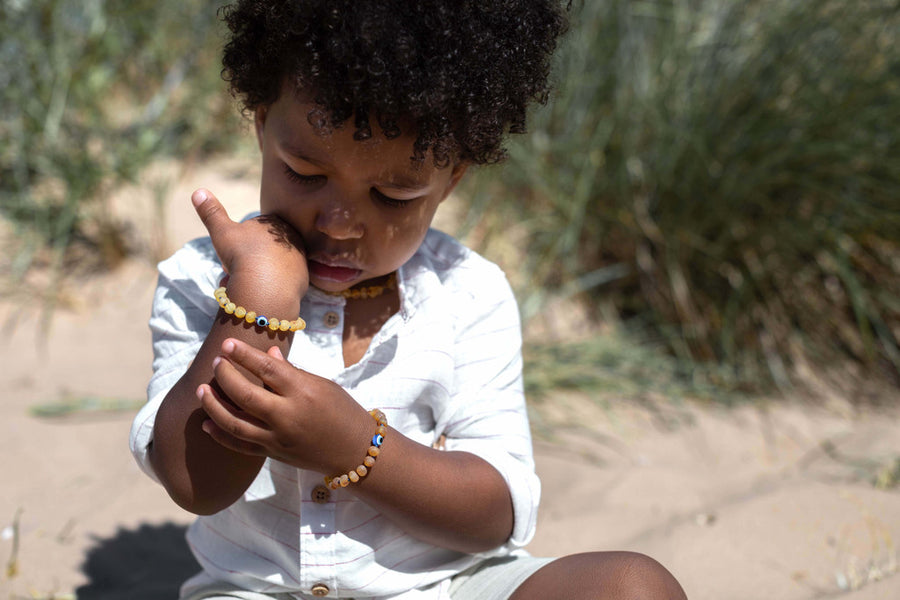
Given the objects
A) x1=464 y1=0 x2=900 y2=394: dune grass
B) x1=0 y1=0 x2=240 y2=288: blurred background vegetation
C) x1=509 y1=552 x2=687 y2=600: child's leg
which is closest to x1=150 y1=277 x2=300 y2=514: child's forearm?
x1=509 y1=552 x2=687 y2=600: child's leg

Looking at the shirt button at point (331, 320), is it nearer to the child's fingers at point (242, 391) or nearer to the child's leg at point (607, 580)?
the child's fingers at point (242, 391)

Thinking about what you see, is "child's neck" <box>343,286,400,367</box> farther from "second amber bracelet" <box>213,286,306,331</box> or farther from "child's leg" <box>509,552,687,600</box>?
"child's leg" <box>509,552,687,600</box>

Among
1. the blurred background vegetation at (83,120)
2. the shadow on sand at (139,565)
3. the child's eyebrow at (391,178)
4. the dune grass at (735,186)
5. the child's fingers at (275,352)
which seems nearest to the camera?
the child's fingers at (275,352)

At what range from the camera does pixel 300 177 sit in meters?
1.48

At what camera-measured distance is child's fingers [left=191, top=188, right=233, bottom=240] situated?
4.79ft

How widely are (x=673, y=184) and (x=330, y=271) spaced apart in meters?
2.51

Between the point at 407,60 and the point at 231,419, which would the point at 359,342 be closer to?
the point at 231,419

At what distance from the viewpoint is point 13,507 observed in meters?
2.40

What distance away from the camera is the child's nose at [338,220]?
1.45m

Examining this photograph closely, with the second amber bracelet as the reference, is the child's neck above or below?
above

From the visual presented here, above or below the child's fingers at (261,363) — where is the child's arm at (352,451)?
below

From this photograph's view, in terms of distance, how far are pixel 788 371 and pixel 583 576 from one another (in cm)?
249

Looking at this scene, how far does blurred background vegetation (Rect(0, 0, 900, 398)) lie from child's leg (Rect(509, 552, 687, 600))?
1768mm

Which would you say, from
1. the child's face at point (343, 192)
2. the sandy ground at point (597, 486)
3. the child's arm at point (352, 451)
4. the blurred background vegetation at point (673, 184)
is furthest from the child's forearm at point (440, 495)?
the blurred background vegetation at point (673, 184)
